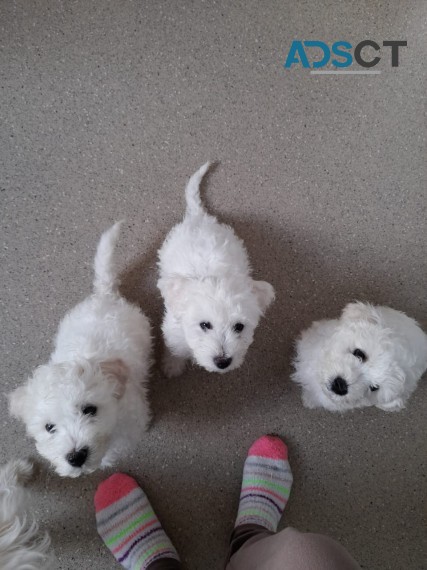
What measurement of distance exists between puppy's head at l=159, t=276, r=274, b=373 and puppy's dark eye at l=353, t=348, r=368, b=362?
0.30m

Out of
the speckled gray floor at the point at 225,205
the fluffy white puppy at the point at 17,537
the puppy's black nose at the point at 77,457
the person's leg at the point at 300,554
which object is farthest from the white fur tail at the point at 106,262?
the person's leg at the point at 300,554

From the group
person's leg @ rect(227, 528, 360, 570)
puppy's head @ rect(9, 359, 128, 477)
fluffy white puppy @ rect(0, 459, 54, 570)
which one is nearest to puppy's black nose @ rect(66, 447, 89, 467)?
puppy's head @ rect(9, 359, 128, 477)

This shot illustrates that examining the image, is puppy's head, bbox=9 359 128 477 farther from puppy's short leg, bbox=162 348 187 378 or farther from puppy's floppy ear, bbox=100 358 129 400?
puppy's short leg, bbox=162 348 187 378

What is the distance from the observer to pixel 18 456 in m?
1.43

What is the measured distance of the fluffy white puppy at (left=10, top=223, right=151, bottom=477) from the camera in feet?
3.18

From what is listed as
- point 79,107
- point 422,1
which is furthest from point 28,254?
point 422,1

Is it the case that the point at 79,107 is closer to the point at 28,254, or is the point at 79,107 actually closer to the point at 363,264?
the point at 28,254

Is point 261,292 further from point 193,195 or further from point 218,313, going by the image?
point 193,195

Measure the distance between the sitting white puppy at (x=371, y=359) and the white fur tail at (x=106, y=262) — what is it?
0.77 metres

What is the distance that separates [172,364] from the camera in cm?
147

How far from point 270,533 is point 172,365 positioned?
66 cm

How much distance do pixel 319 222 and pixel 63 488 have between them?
1.45 meters

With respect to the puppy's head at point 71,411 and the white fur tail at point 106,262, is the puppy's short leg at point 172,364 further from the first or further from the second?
the puppy's head at point 71,411

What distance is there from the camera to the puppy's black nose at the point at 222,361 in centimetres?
110
